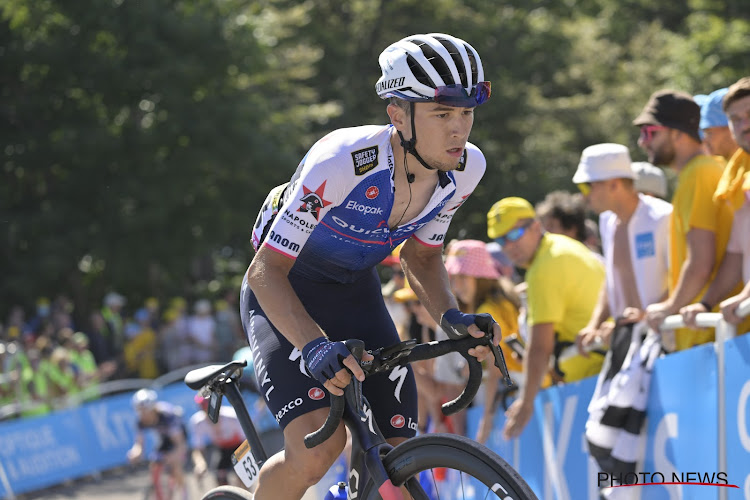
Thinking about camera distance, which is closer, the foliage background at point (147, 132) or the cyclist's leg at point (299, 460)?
the cyclist's leg at point (299, 460)

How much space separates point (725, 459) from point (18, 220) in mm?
21213

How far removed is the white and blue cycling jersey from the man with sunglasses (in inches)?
88.2

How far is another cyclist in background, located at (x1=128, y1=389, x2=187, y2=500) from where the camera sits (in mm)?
13195

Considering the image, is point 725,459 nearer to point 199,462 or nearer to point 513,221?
point 513,221

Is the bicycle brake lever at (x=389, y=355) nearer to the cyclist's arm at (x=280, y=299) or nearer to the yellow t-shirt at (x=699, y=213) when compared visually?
Answer: the cyclist's arm at (x=280, y=299)

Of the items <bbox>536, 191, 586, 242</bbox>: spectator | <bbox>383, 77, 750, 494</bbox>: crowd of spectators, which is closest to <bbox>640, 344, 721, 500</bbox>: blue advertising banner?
<bbox>383, 77, 750, 494</bbox>: crowd of spectators

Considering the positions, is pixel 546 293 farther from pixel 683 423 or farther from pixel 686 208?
pixel 683 423

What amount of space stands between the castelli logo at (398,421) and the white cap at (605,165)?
7.64ft

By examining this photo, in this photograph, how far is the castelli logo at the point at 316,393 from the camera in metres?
4.19

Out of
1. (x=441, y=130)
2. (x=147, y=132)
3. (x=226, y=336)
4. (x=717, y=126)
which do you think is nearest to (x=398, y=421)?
(x=441, y=130)

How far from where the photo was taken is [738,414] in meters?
4.86

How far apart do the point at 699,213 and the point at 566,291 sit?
139 cm

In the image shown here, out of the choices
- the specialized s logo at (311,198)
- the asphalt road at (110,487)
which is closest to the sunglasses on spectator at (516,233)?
the specialized s logo at (311,198)

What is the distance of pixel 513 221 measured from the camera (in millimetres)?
6961
